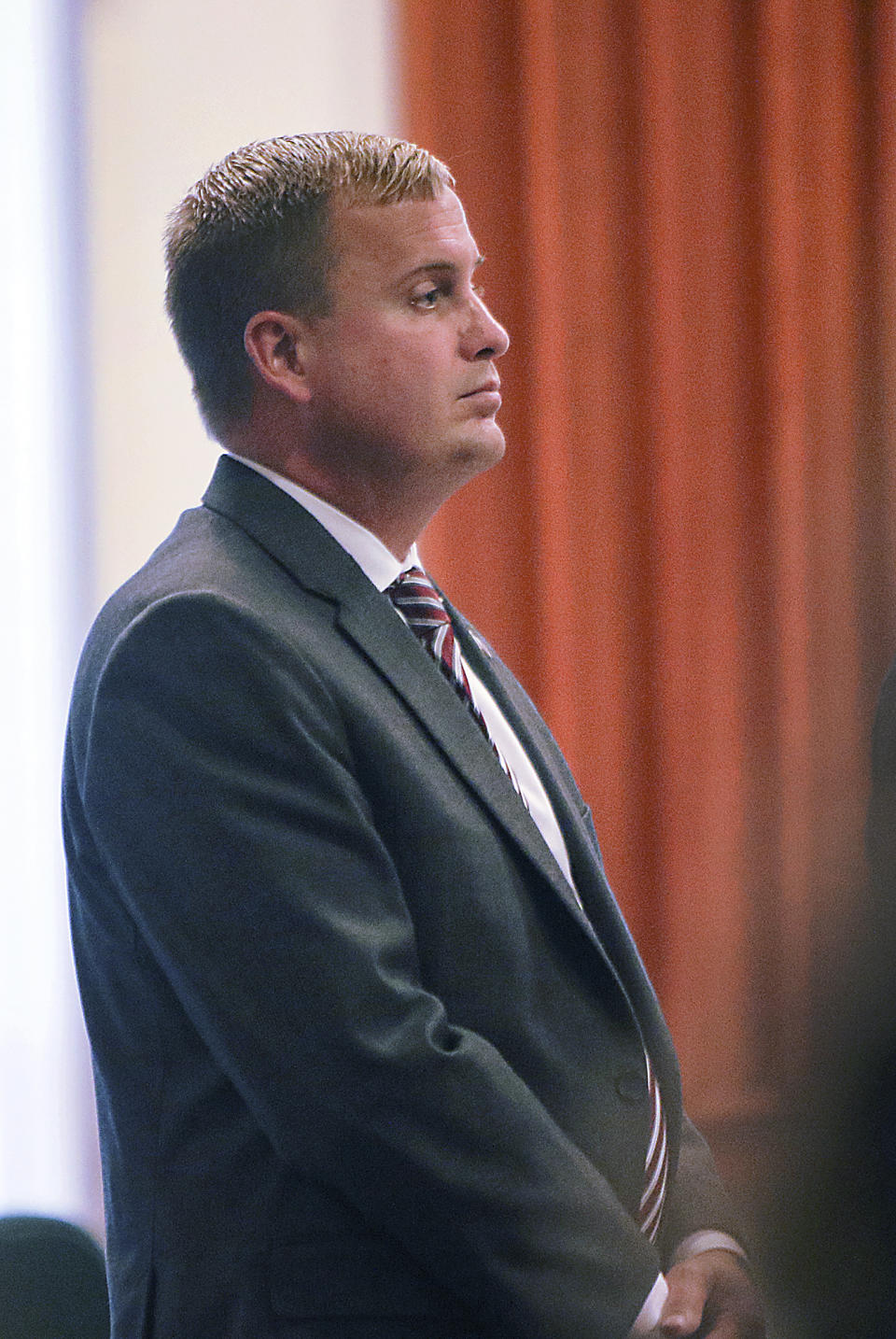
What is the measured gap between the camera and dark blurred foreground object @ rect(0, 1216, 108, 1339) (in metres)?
1.28

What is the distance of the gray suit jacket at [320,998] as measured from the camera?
904 millimetres

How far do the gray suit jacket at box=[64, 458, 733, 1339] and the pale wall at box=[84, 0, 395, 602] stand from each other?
130 cm

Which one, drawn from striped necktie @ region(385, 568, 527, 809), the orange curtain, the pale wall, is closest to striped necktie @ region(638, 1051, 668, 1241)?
striped necktie @ region(385, 568, 527, 809)

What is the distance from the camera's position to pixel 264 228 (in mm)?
1202

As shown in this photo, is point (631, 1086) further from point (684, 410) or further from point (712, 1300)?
point (684, 410)

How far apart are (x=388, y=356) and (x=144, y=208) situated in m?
1.36

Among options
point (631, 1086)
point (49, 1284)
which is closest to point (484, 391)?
point (631, 1086)

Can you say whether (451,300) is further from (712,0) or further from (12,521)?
(712,0)

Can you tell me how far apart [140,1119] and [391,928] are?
270 mm

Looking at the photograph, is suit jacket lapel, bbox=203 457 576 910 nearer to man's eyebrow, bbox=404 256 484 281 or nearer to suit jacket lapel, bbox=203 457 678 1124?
suit jacket lapel, bbox=203 457 678 1124

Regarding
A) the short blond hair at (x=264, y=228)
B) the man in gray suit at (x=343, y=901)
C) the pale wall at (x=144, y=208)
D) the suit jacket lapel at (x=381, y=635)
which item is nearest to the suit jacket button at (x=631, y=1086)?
the man in gray suit at (x=343, y=901)

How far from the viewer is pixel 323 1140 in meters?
0.90

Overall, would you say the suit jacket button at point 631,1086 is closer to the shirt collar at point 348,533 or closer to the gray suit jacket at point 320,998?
the gray suit jacket at point 320,998

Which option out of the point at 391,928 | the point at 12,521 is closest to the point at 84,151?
the point at 12,521
